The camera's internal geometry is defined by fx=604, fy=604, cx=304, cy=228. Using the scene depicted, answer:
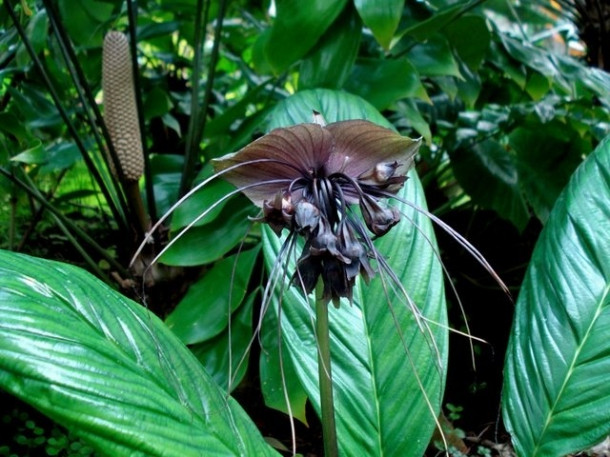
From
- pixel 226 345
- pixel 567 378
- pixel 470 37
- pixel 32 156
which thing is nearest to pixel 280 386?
pixel 226 345

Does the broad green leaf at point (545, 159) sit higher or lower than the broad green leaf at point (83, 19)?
lower

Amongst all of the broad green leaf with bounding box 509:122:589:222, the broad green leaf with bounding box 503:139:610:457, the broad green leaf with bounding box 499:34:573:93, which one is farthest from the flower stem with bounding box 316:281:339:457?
the broad green leaf with bounding box 509:122:589:222

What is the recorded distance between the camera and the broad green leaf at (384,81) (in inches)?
40.6

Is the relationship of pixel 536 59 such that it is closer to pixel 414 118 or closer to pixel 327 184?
pixel 414 118

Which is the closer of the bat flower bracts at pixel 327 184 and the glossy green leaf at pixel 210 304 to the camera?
the bat flower bracts at pixel 327 184

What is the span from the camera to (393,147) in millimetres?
474

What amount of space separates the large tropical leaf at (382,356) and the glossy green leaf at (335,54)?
37 centimetres

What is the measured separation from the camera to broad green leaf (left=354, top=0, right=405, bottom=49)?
2.75 ft

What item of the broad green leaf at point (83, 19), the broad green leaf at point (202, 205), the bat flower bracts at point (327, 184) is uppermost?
the broad green leaf at point (83, 19)

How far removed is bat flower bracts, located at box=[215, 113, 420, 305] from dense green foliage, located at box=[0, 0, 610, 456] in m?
0.05

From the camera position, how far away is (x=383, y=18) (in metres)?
0.84

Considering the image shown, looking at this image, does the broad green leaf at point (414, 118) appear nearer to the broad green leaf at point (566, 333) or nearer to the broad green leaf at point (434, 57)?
the broad green leaf at point (434, 57)

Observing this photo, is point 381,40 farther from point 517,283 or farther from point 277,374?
point 517,283

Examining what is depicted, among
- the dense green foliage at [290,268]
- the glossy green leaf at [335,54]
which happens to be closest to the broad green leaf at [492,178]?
the dense green foliage at [290,268]
